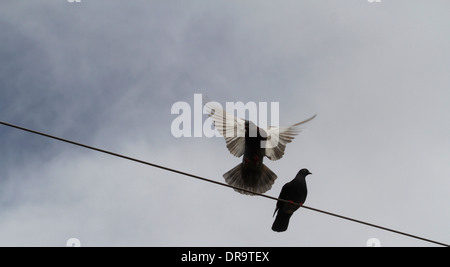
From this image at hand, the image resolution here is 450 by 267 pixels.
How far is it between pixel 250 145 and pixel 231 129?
1.35ft

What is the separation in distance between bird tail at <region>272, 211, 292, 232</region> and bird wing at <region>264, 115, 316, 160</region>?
1.02 metres

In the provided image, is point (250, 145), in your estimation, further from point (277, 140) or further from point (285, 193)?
point (285, 193)

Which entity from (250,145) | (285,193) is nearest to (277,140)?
(250,145)

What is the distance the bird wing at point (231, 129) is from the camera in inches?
301

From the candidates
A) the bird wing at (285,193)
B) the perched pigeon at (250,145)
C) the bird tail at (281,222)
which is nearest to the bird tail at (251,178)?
the perched pigeon at (250,145)

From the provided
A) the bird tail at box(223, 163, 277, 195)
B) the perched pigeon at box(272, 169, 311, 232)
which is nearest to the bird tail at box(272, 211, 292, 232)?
the perched pigeon at box(272, 169, 311, 232)

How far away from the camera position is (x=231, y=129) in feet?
25.9
